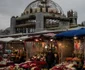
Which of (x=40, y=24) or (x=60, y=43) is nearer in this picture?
(x=60, y=43)

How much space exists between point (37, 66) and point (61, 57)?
2107 mm

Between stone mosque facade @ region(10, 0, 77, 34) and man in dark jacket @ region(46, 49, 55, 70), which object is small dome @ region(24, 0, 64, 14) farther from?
man in dark jacket @ region(46, 49, 55, 70)

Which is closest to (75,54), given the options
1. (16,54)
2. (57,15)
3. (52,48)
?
(52,48)

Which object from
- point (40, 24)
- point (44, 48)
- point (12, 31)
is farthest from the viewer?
point (12, 31)

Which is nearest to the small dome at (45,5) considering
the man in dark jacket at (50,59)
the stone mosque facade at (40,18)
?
the stone mosque facade at (40,18)

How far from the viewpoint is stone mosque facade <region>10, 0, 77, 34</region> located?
1448 inches

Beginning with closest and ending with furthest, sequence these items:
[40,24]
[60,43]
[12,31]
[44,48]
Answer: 1. [60,43]
2. [44,48]
3. [40,24]
4. [12,31]

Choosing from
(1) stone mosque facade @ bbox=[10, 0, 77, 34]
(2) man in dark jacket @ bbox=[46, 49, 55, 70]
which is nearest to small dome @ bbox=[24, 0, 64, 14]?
(1) stone mosque facade @ bbox=[10, 0, 77, 34]

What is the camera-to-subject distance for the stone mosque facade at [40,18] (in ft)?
121

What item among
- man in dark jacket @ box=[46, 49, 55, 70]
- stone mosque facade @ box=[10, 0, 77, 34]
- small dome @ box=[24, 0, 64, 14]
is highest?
small dome @ box=[24, 0, 64, 14]

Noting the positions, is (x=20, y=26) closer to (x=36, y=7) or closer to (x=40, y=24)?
(x=36, y=7)

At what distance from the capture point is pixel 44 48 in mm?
16750

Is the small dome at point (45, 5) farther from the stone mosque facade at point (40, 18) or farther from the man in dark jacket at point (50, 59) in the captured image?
the man in dark jacket at point (50, 59)

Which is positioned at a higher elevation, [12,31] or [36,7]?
[36,7]
